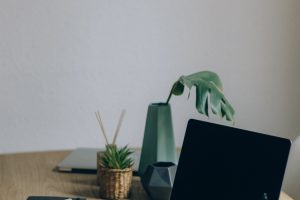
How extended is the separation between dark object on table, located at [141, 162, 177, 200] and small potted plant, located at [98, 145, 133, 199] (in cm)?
5

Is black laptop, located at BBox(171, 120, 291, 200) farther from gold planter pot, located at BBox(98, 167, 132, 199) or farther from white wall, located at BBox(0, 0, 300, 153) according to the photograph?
white wall, located at BBox(0, 0, 300, 153)

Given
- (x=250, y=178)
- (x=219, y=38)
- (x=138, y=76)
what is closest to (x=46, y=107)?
(x=138, y=76)

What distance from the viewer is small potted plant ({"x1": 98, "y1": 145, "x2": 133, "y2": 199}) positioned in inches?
49.1

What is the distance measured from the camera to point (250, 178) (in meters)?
1.01

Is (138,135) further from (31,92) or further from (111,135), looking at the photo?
(31,92)

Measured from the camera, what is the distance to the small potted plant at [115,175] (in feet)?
4.09

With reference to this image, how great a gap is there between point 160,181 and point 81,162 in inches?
15.8

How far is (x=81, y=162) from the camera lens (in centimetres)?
154

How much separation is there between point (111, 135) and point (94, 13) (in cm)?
49

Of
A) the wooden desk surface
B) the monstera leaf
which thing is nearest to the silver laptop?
the wooden desk surface

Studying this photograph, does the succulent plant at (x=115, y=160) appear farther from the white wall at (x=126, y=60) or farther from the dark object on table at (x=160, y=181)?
the white wall at (x=126, y=60)

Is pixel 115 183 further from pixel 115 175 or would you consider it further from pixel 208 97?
pixel 208 97

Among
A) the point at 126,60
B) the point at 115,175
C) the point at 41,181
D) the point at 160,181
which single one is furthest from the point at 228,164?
the point at 126,60

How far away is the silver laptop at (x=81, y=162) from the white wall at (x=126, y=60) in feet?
1.36
